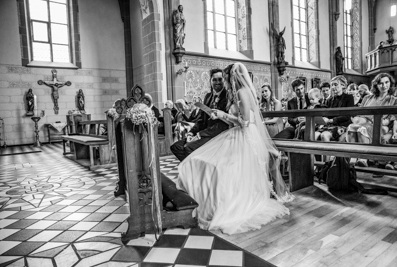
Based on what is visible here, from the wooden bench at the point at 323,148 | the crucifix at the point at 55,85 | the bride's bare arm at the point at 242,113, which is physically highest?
the crucifix at the point at 55,85

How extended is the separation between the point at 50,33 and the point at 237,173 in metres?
11.9

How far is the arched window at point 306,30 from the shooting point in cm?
1415

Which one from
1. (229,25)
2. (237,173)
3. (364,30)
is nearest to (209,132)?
(237,173)

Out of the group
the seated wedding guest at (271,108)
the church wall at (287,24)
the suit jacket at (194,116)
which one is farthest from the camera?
the church wall at (287,24)

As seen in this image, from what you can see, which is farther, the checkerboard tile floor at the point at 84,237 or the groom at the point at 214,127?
the groom at the point at 214,127

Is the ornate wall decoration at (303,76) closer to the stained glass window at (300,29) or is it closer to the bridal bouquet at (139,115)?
the stained glass window at (300,29)

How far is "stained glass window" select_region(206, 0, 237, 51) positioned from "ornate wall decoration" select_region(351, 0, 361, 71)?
9924 mm

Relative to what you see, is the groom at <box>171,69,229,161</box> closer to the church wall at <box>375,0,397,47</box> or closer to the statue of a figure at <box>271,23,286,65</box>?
the statue of a figure at <box>271,23,286,65</box>

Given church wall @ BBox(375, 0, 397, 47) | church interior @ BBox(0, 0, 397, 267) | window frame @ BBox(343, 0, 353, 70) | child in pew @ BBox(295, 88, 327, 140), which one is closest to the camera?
church interior @ BBox(0, 0, 397, 267)

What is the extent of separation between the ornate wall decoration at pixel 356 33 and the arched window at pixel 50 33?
16094 millimetres

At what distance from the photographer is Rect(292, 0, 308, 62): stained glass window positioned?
14088mm

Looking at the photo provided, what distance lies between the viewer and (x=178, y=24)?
909 cm

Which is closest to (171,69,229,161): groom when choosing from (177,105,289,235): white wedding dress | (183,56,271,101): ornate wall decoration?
(177,105,289,235): white wedding dress

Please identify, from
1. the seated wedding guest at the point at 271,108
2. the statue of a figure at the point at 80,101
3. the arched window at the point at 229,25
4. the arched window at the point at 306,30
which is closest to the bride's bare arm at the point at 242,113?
the seated wedding guest at the point at 271,108
